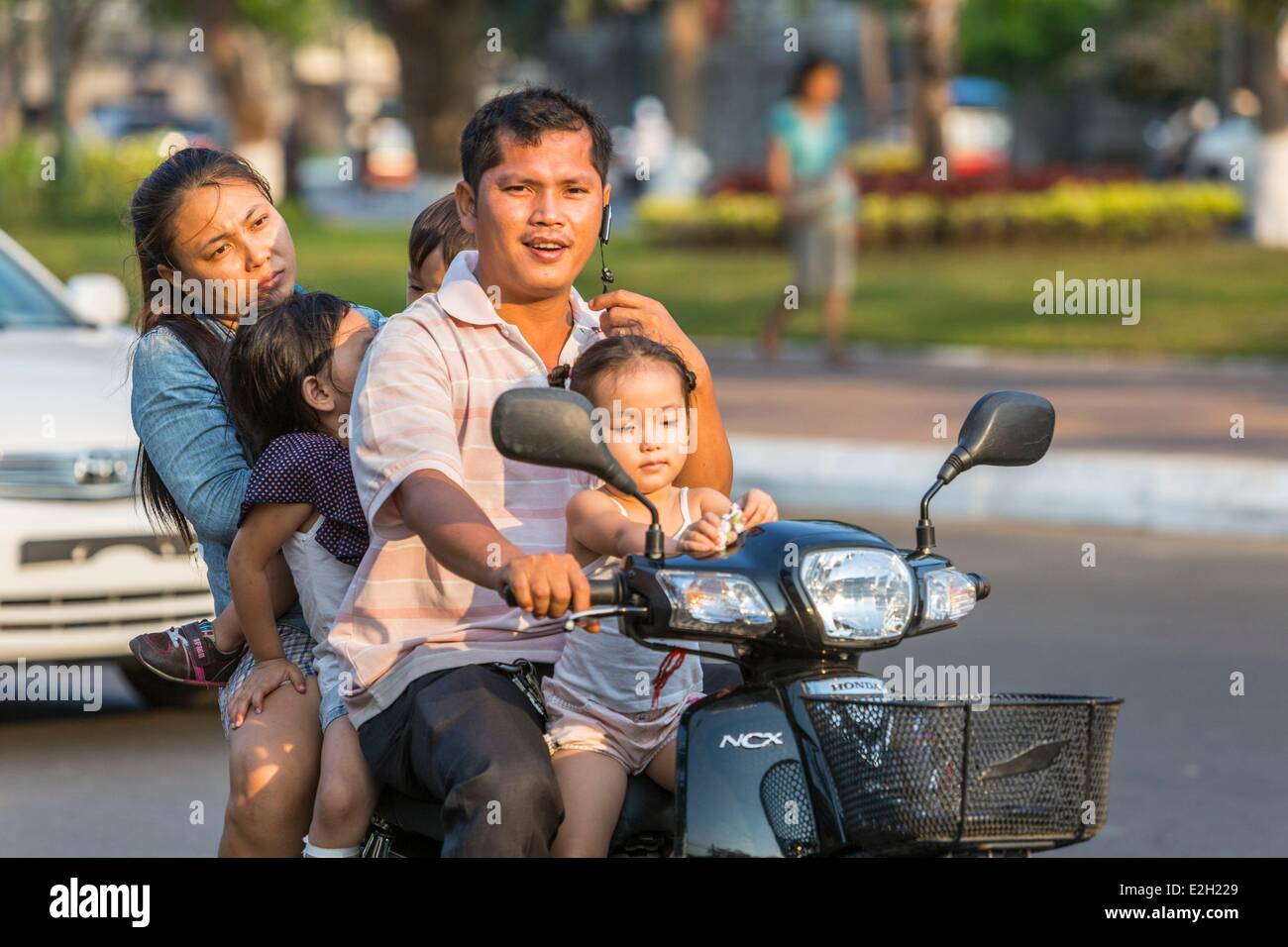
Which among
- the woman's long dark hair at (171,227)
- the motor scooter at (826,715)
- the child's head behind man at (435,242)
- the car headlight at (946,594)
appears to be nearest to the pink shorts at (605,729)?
the motor scooter at (826,715)

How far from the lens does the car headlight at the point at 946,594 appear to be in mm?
3033

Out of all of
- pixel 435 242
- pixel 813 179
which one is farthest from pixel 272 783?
pixel 813 179

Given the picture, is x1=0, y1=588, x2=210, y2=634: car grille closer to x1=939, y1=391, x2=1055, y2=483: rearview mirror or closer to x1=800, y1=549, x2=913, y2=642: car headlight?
x1=939, y1=391, x2=1055, y2=483: rearview mirror

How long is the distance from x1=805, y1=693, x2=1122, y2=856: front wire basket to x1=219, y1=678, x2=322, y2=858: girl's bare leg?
97 centimetres

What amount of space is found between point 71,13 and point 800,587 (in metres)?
49.6

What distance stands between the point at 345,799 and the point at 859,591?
0.87 metres

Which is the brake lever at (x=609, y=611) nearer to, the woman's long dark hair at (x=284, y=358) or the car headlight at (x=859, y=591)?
the car headlight at (x=859, y=591)

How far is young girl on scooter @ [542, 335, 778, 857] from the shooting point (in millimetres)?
3139

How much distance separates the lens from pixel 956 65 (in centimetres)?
4884

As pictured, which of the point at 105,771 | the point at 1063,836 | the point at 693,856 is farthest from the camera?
the point at 105,771

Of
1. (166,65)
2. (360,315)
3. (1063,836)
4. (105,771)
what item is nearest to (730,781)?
(1063,836)

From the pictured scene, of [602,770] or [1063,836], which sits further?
[602,770]

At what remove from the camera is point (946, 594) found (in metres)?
3.07
